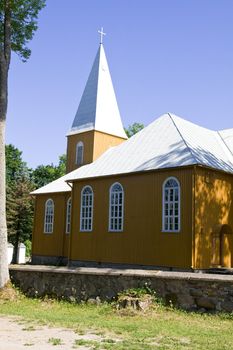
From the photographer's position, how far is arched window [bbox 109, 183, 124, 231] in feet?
68.4

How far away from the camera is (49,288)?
45.4 feet

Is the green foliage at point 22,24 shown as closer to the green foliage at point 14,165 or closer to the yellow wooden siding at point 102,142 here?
the yellow wooden siding at point 102,142

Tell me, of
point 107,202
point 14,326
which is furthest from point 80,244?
point 14,326

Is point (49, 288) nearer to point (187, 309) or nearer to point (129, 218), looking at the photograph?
point (187, 309)

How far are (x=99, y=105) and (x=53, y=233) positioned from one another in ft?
31.8

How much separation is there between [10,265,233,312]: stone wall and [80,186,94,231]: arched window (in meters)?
7.53

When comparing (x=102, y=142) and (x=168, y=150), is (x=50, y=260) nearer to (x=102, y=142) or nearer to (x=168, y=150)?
(x=102, y=142)

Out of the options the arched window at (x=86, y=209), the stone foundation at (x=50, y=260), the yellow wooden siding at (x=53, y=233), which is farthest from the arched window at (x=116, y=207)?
the stone foundation at (x=50, y=260)

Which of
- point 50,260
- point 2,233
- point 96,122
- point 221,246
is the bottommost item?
point 50,260

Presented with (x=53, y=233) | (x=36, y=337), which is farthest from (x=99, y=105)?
(x=36, y=337)

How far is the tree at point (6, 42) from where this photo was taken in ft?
48.6

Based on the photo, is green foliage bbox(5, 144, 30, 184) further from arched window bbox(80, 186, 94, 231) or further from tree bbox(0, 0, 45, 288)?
tree bbox(0, 0, 45, 288)

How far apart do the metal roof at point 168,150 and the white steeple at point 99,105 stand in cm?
688

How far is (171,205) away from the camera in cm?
1872
